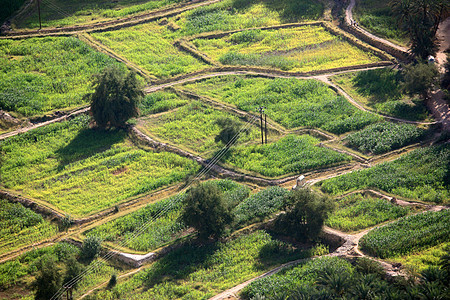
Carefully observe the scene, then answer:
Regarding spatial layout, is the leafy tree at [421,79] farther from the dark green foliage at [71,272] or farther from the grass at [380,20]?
the dark green foliage at [71,272]

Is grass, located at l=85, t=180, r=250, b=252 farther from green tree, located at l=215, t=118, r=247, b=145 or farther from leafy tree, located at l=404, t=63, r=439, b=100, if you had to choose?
leafy tree, located at l=404, t=63, r=439, b=100

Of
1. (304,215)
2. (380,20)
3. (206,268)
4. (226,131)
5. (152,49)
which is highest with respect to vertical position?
(380,20)

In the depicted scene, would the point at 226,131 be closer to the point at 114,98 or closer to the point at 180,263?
the point at 114,98

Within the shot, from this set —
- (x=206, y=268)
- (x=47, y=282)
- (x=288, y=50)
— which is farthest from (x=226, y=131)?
(x=47, y=282)

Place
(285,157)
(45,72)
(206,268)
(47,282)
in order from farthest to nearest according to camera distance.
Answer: (45,72) → (285,157) → (206,268) → (47,282)

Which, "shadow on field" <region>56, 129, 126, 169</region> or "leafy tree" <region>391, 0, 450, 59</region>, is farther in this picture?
"leafy tree" <region>391, 0, 450, 59</region>

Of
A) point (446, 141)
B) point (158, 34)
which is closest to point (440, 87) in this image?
point (446, 141)

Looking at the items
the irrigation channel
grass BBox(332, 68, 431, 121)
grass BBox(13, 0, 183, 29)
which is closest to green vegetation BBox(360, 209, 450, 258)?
the irrigation channel

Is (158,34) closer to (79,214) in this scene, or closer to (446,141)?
(79,214)
